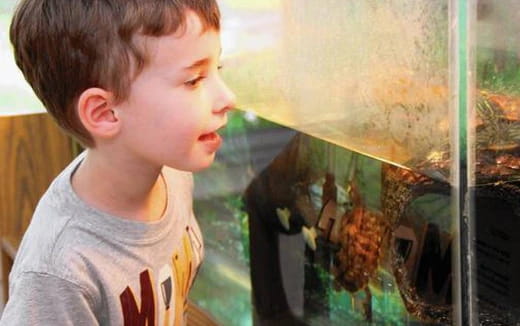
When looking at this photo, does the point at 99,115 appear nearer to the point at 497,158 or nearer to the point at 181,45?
the point at 181,45

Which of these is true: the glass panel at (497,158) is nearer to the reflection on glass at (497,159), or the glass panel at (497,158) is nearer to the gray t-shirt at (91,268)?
the reflection on glass at (497,159)

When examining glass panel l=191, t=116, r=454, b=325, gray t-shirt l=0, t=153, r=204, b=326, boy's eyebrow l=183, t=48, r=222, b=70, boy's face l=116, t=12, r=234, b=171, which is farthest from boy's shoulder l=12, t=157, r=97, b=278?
glass panel l=191, t=116, r=454, b=325

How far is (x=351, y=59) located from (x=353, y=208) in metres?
0.22

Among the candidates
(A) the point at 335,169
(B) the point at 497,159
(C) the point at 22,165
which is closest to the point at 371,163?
(A) the point at 335,169

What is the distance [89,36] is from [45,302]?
0.30 meters

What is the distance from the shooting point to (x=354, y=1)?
3.87 feet

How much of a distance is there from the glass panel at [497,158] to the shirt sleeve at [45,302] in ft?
1.55

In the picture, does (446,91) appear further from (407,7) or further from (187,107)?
(187,107)

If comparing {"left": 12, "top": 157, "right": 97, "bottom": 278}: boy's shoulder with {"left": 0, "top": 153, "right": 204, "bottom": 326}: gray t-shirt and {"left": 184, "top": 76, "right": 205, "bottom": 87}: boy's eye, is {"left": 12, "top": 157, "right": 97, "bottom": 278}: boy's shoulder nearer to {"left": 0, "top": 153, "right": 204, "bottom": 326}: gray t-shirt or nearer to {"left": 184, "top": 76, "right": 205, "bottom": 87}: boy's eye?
{"left": 0, "top": 153, "right": 204, "bottom": 326}: gray t-shirt

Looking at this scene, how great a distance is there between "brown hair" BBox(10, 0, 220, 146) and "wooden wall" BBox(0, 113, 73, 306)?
1194mm

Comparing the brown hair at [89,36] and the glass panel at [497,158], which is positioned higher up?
the brown hair at [89,36]

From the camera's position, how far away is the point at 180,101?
945mm

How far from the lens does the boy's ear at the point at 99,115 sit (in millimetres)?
964

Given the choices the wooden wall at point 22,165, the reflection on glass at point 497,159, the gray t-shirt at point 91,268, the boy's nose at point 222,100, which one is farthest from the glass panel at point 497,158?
the wooden wall at point 22,165
